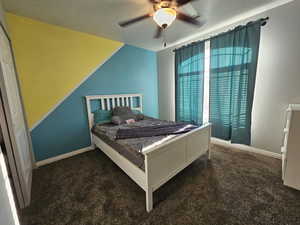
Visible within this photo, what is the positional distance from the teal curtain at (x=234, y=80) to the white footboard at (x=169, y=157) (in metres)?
0.92

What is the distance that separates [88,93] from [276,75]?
12.0ft

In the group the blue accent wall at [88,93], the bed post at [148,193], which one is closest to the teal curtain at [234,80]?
the blue accent wall at [88,93]

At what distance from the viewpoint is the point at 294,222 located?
4.01 ft

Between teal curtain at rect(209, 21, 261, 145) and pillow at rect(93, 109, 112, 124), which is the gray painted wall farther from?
pillow at rect(93, 109, 112, 124)

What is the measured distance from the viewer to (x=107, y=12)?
2.08 m

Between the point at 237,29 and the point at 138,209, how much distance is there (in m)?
3.39

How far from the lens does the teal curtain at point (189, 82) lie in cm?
312

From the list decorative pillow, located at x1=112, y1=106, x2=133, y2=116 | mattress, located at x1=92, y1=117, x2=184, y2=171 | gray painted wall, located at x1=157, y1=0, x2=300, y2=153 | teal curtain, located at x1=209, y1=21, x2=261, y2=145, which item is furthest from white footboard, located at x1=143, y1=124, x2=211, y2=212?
decorative pillow, located at x1=112, y1=106, x2=133, y2=116

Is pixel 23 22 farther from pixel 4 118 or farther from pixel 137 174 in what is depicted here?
pixel 137 174

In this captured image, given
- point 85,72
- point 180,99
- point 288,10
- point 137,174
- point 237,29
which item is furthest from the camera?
point 180,99

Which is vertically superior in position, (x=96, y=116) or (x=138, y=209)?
(x=96, y=116)

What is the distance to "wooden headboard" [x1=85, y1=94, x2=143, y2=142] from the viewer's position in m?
2.84

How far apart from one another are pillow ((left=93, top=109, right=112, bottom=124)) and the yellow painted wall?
28.3 inches

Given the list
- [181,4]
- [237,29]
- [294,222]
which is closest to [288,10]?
[237,29]
